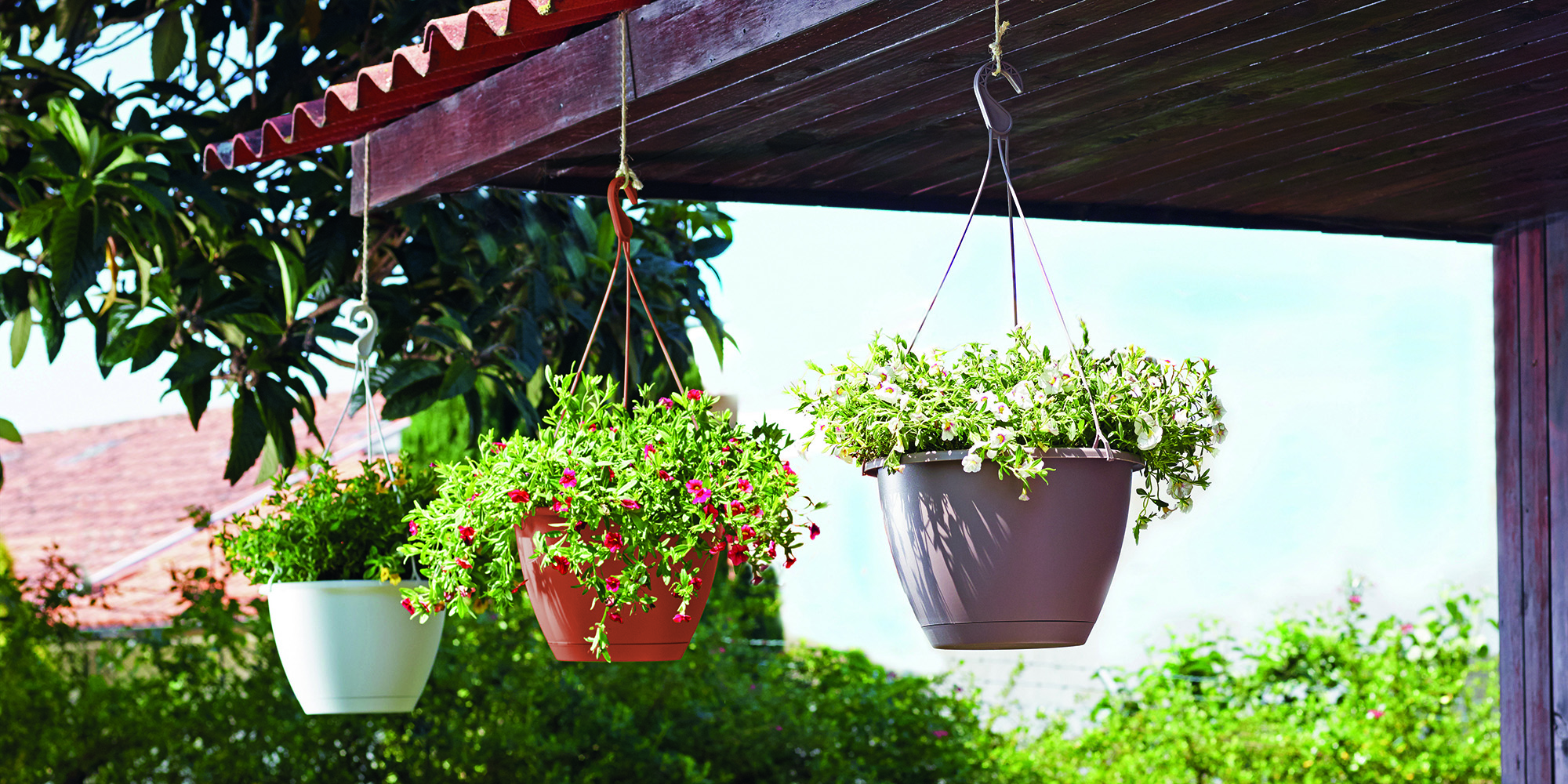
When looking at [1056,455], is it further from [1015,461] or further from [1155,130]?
[1155,130]

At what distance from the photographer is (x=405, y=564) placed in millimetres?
2055

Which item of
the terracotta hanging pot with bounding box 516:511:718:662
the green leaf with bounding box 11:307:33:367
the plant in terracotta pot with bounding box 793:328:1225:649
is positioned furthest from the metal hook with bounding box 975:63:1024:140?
the green leaf with bounding box 11:307:33:367

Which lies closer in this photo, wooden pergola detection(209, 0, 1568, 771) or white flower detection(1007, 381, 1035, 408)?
white flower detection(1007, 381, 1035, 408)

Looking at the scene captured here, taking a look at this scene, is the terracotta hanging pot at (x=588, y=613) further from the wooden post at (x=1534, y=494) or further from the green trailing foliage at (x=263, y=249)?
the wooden post at (x=1534, y=494)

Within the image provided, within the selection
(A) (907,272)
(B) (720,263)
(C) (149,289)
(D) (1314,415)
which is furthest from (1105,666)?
(C) (149,289)

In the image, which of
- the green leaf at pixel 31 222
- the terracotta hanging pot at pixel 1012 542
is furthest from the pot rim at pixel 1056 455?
the green leaf at pixel 31 222

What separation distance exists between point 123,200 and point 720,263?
12.9ft

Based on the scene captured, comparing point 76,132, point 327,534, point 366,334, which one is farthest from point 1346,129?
point 76,132

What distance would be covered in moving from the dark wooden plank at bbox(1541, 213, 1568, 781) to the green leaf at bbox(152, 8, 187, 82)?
2707 millimetres

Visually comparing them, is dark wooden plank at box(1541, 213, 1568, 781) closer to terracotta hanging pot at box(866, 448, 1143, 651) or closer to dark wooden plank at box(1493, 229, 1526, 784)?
dark wooden plank at box(1493, 229, 1526, 784)

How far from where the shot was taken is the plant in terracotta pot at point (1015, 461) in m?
1.44

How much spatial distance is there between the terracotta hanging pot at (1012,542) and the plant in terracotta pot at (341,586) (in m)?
0.85

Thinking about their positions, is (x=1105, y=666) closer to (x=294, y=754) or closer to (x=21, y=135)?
(x=294, y=754)

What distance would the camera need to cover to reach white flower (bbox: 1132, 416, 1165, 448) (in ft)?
4.83
